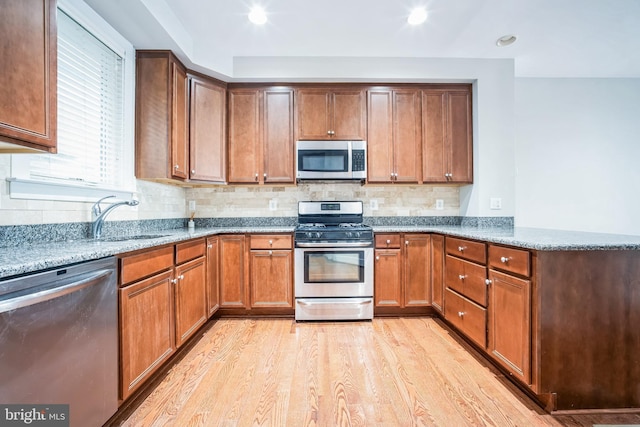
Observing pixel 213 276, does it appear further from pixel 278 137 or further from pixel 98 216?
pixel 278 137

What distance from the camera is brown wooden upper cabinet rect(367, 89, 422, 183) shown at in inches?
119

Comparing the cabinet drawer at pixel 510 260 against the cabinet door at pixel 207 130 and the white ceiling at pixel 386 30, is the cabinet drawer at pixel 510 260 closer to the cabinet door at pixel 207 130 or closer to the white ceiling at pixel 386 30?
the white ceiling at pixel 386 30

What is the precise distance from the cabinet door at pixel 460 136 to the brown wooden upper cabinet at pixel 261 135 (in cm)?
172

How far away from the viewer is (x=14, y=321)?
90cm

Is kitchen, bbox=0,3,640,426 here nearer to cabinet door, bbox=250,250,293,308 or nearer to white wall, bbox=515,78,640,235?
white wall, bbox=515,78,640,235

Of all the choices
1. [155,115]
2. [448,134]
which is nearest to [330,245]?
[448,134]

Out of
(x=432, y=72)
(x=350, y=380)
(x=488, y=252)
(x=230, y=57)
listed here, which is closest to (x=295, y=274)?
(x=350, y=380)

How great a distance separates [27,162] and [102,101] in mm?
837

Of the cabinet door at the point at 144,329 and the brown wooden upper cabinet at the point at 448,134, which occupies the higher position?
the brown wooden upper cabinet at the point at 448,134

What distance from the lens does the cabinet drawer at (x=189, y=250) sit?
2009 millimetres

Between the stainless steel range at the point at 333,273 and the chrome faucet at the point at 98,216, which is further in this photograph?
the stainless steel range at the point at 333,273

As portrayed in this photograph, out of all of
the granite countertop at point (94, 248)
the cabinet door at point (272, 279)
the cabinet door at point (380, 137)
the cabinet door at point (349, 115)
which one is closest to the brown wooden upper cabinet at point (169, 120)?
the granite countertop at point (94, 248)

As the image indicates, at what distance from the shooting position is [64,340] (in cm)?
108

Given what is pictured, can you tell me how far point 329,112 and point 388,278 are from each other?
1.84 meters
